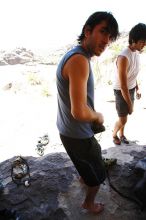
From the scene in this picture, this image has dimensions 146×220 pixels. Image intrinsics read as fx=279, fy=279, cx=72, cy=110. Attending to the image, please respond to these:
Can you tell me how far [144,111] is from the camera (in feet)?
Result: 20.8

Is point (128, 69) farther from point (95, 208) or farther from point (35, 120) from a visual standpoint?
point (35, 120)

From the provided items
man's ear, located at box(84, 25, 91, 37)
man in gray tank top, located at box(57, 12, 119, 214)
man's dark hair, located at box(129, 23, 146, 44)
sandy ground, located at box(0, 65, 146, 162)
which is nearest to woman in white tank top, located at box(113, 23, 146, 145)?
man's dark hair, located at box(129, 23, 146, 44)

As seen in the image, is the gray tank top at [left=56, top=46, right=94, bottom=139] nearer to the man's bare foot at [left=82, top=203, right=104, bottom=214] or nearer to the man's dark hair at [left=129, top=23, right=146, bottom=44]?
the man's bare foot at [left=82, top=203, right=104, bottom=214]

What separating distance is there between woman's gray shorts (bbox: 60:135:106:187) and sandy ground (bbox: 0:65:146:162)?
7.35 feet

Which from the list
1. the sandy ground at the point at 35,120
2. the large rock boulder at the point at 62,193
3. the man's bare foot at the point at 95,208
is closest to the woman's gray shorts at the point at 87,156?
the man's bare foot at the point at 95,208

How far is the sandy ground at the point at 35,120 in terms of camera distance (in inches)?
208

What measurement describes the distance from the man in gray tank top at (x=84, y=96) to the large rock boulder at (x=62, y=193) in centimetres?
29

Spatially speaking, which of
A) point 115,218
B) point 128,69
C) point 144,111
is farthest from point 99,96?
point 115,218

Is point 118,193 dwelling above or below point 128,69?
below

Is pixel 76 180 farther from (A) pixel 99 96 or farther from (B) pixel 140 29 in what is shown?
(A) pixel 99 96

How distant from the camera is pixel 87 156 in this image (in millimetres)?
2164

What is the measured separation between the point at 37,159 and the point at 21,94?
5.88 meters

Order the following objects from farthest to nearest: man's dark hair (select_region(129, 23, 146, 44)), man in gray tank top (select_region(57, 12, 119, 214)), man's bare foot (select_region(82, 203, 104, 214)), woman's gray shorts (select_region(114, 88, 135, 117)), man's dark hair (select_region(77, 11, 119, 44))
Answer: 1. woman's gray shorts (select_region(114, 88, 135, 117))
2. man's dark hair (select_region(129, 23, 146, 44))
3. man's bare foot (select_region(82, 203, 104, 214))
4. man's dark hair (select_region(77, 11, 119, 44))
5. man in gray tank top (select_region(57, 12, 119, 214))

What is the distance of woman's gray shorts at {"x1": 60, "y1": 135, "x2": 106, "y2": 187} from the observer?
84.8 inches
